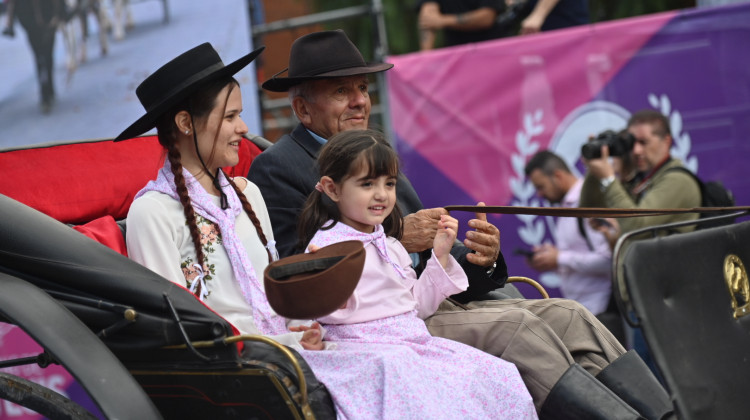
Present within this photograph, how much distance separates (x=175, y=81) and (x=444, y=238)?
89cm

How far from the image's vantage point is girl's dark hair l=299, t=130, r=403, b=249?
8.84 feet

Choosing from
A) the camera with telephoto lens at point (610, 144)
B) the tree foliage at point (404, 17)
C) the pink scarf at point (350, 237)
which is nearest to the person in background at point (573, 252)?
the camera with telephoto lens at point (610, 144)

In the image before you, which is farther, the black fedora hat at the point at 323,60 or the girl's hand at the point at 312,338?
the black fedora hat at the point at 323,60

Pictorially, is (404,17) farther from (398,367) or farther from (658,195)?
(398,367)

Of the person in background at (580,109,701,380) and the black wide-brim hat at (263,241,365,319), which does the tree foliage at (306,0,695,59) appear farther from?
the black wide-brim hat at (263,241,365,319)

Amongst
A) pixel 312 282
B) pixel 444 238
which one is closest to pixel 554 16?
pixel 444 238

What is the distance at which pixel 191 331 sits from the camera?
2.40 m

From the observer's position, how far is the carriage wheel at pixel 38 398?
8.18 ft

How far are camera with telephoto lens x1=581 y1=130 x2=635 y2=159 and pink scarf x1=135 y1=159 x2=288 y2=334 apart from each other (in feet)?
8.11

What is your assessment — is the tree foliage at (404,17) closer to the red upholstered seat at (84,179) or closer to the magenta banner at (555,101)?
the magenta banner at (555,101)

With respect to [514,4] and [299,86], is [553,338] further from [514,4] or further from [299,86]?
[514,4]

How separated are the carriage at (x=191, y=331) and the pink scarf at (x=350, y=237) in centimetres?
40

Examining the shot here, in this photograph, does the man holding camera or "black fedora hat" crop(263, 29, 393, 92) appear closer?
"black fedora hat" crop(263, 29, 393, 92)

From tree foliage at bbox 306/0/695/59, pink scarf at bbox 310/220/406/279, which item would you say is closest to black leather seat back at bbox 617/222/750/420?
pink scarf at bbox 310/220/406/279
